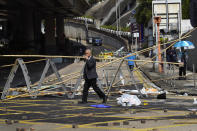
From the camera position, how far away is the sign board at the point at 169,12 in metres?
27.7

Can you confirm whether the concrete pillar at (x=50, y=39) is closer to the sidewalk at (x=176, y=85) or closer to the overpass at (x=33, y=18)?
the overpass at (x=33, y=18)

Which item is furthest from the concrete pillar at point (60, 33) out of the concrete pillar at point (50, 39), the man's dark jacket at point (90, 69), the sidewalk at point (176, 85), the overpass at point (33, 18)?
the man's dark jacket at point (90, 69)

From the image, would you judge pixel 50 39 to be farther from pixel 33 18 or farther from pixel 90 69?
pixel 90 69

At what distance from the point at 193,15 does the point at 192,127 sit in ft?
11.0

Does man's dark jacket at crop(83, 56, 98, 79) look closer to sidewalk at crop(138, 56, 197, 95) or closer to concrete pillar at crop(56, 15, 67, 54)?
sidewalk at crop(138, 56, 197, 95)

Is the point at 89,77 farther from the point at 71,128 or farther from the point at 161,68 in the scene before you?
the point at 161,68

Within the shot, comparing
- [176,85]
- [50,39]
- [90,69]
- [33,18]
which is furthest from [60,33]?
[90,69]

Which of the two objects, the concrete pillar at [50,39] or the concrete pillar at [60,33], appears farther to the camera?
the concrete pillar at [60,33]

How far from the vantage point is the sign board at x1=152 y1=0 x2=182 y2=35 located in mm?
27717

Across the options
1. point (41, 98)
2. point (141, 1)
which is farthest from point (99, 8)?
point (41, 98)

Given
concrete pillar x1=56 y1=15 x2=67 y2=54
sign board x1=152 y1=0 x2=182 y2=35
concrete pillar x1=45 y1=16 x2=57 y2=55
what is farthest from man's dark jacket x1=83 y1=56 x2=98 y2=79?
concrete pillar x1=56 y1=15 x2=67 y2=54

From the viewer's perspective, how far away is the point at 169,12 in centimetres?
2800

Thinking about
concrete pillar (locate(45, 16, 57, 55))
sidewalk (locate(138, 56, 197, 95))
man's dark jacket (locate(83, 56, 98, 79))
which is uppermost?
concrete pillar (locate(45, 16, 57, 55))

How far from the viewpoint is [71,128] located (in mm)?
8398
